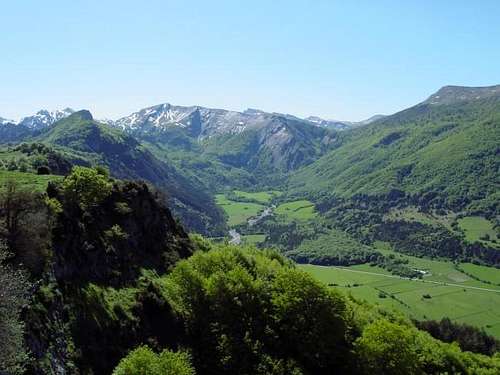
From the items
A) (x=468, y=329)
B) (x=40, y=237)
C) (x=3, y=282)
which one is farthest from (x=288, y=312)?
(x=468, y=329)

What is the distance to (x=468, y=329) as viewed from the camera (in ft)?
587

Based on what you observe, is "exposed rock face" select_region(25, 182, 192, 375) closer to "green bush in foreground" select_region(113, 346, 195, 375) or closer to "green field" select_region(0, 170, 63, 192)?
"green bush in foreground" select_region(113, 346, 195, 375)

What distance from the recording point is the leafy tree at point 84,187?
8479 centimetres

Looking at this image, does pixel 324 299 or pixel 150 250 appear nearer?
pixel 324 299

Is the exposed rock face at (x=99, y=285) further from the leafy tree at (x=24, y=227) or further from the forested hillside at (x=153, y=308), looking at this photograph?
the leafy tree at (x=24, y=227)

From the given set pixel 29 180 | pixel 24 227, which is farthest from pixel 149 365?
pixel 29 180

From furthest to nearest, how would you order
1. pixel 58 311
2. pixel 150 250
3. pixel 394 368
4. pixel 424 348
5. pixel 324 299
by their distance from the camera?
pixel 150 250, pixel 424 348, pixel 324 299, pixel 394 368, pixel 58 311

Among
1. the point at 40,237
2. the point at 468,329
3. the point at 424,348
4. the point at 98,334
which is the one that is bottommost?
the point at 468,329

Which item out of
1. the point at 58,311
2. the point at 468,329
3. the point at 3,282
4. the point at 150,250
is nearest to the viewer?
the point at 3,282

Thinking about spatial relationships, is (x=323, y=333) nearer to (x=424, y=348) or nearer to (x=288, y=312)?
(x=288, y=312)

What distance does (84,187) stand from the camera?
3396 inches

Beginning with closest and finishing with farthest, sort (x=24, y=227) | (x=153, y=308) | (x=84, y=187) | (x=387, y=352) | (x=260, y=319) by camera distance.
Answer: (x=24, y=227) → (x=153, y=308) → (x=387, y=352) → (x=84, y=187) → (x=260, y=319)

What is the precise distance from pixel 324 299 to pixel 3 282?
5703cm

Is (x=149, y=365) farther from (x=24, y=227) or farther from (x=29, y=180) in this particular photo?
(x=29, y=180)
